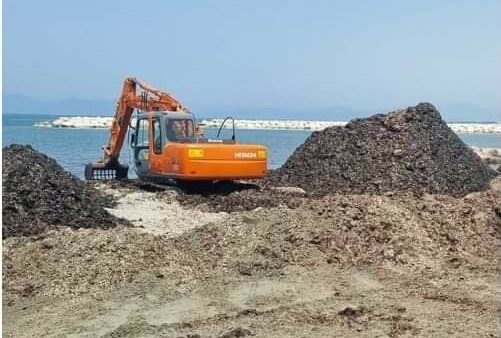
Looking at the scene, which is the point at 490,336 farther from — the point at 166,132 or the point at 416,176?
the point at 416,176

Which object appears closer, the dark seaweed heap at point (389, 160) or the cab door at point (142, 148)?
the cab door at point (142, 148)

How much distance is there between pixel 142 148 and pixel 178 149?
1767mm

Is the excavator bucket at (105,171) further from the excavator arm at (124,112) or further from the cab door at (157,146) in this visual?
the cab door at (157,146)

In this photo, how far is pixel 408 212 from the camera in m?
9.49

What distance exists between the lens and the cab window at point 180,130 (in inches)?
578

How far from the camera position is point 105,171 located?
17.6 meters

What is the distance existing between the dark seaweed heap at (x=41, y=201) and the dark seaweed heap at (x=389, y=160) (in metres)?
5.99

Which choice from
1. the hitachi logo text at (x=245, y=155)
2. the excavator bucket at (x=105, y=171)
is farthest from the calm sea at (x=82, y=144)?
the hitachi logo text at (x=245, y=155)

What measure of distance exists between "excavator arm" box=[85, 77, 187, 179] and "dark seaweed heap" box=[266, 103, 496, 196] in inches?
126

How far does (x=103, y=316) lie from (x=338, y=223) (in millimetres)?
3556

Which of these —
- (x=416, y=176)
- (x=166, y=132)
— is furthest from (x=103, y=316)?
(x=416, y=176)

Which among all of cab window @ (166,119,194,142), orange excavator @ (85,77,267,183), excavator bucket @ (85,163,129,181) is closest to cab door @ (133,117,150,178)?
orange excavator @ (85,77,267,183)

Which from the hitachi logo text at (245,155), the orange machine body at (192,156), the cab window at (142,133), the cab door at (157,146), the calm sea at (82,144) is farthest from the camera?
the calm sea at (82,144)

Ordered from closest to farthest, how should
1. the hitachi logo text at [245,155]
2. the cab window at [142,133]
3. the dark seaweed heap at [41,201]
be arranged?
the dark seaweed heap at [41,201] → the hitachi logo text at [245,155] → the cab window at [142,133]
